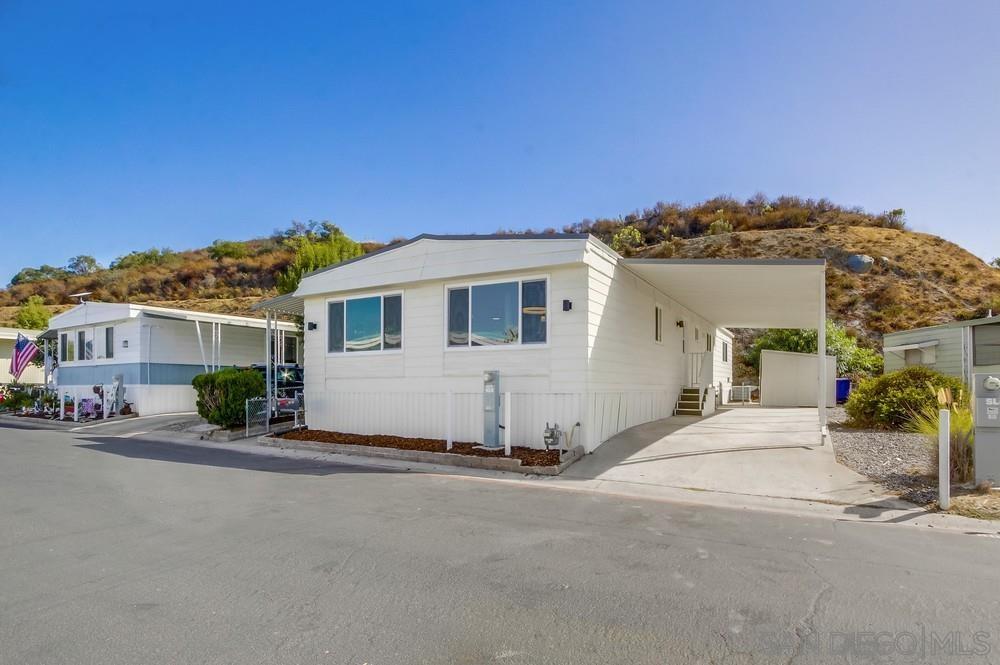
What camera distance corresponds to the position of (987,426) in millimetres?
7188

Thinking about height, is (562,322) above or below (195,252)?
below

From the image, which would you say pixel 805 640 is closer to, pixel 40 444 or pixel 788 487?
pixel 788 487

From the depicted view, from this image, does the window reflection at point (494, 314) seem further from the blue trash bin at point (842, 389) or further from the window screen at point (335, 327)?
the blue trash bin at point (842, 389)

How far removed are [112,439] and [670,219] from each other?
38.2m

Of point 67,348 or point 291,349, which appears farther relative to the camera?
point 291,349

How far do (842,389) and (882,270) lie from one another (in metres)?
19.3

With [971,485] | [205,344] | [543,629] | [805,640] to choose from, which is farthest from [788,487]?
[205,344]

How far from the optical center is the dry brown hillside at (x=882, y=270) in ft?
110

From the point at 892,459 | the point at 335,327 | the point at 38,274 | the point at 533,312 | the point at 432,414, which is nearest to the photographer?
the point at 892,459

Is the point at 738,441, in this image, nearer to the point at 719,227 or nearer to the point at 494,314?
the point at 494,314

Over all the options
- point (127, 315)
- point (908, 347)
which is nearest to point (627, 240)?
point (908, 347)

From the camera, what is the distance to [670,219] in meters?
44.5

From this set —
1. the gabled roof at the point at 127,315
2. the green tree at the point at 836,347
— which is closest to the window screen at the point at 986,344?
the green tree at the point at 836,347

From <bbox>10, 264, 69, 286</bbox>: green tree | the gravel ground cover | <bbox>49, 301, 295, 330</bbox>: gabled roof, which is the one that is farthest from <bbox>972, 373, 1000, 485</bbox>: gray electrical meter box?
<bbox>10, 264, 69, 286</bbox>: green tree
